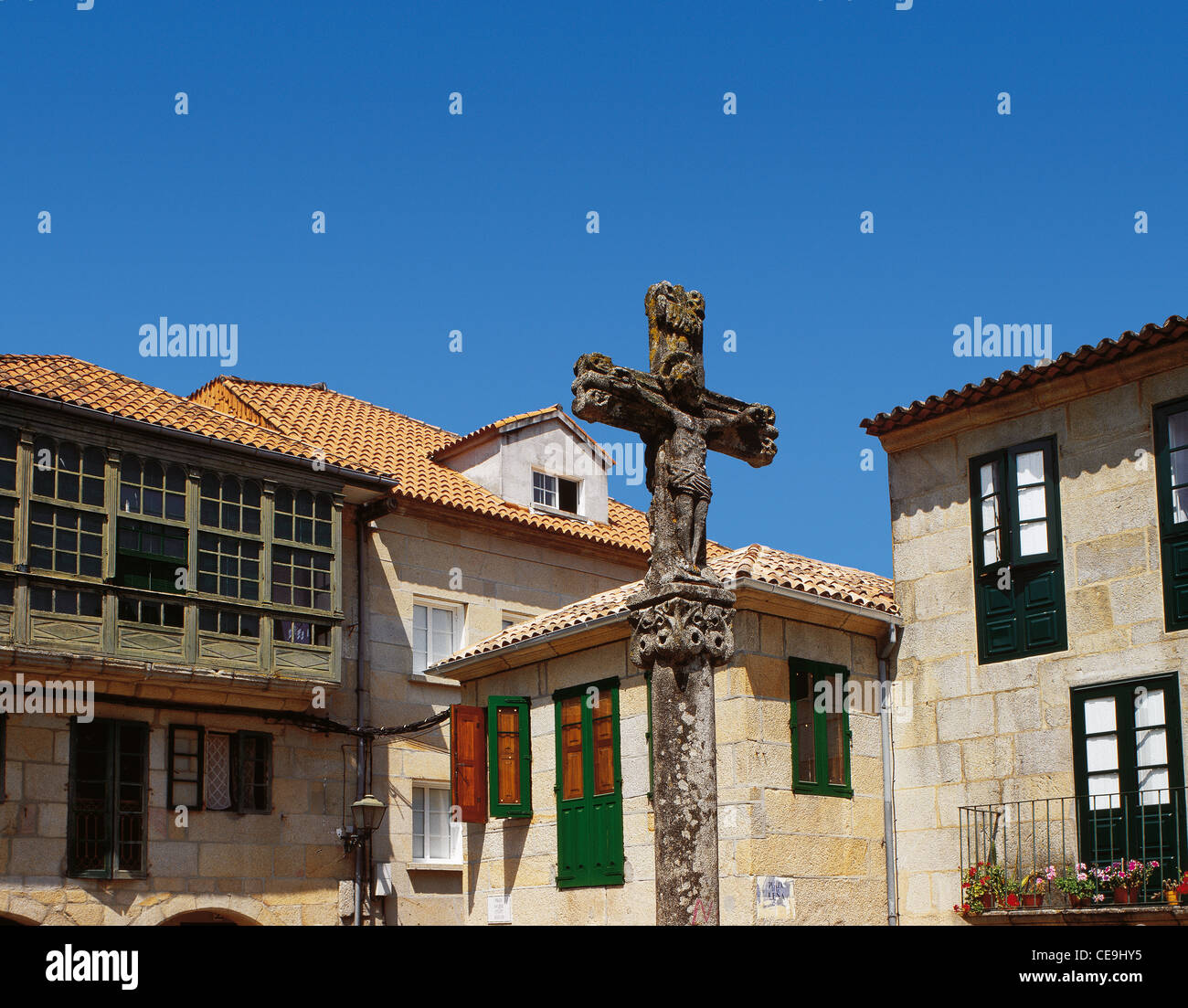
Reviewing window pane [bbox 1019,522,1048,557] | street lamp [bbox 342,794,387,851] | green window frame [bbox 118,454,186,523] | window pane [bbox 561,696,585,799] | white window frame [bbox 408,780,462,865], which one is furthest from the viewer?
white window frame [bbox 408,780,462,865]

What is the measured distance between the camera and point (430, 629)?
2364 centimetres

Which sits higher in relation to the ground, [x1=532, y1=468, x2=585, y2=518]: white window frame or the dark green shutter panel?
[x1=532, y1=468, x2=585, y2=518]: white window frame

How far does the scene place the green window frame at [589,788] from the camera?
1667 centimetres

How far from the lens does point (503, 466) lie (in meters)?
25.8

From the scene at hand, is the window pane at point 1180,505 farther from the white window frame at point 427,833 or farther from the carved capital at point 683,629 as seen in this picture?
the white window frame at point 427,833

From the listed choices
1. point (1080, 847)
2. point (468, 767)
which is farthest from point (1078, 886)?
point (468, 767)

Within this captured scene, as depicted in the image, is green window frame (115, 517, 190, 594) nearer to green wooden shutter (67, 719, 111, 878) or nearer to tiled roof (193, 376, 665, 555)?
green wooden shutter (67, 719, 111, 878)

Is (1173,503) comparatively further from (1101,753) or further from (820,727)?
(820,727)

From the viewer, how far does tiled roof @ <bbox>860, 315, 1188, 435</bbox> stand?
14.7 m

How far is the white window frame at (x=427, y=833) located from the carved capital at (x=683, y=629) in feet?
48.1

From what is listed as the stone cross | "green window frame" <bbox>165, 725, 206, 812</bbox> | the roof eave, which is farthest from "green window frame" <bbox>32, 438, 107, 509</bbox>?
the stone cross

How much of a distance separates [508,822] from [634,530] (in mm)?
10147

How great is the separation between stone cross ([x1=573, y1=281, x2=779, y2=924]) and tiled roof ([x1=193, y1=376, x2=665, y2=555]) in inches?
573
